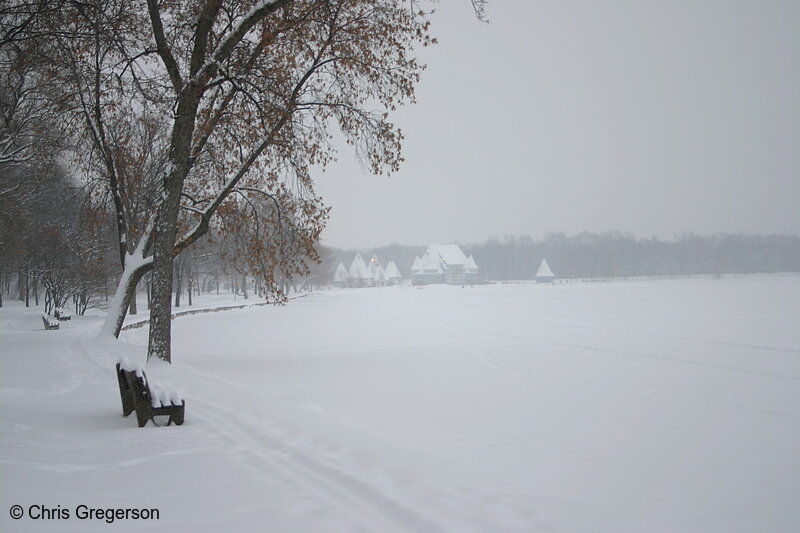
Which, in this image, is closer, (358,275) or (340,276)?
(358,275)

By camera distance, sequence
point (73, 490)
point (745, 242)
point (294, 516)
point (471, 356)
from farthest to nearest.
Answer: point (745, 242) → point (471, 356) → point (73, 490) → point (294, 516)

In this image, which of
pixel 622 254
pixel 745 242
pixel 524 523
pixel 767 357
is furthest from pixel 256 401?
pixel 745 242

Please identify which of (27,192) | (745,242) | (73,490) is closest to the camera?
(73,490)

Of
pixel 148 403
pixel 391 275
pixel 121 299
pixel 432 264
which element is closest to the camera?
pixel 148 403

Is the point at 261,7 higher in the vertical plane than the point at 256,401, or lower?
higher

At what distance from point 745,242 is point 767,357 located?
185 m

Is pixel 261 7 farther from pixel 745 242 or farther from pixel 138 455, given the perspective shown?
pixel 745 242

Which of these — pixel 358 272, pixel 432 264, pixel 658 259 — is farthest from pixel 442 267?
pixel 658 259

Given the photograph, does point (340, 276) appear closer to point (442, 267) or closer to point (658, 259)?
point (442, 267)

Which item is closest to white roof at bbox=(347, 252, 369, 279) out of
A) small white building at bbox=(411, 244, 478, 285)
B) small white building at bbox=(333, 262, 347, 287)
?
small white building at bbox=(333, 262, 347, 287)

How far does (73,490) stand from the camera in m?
4.36

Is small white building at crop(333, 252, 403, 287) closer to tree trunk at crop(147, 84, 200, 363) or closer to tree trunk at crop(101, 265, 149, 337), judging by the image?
tree trunk at crop(101, 265, 149, 337)

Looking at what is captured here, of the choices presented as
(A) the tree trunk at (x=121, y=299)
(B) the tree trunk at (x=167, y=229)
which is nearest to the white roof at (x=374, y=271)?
(A) the tree trunk at (x=121, y=299)

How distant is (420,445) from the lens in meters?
6.57
